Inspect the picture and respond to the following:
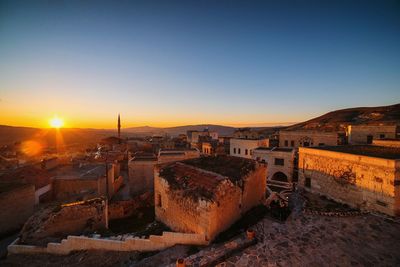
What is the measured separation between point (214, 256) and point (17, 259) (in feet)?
37.6

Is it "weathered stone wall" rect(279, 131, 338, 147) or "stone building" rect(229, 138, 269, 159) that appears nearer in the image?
"weathered stone wall" rect(279, 131, 338, 147)

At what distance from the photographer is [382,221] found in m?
10.3

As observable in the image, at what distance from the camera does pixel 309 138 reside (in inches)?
1266

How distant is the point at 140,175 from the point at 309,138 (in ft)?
92.0

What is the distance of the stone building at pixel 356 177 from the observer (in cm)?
1045

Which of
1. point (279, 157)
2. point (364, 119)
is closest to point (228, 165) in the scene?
point (279, 157)

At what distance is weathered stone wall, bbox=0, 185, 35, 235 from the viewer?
14.5 metres

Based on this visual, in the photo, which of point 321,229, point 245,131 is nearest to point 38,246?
point 321,229

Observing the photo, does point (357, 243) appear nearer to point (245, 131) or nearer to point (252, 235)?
point (252, 235)

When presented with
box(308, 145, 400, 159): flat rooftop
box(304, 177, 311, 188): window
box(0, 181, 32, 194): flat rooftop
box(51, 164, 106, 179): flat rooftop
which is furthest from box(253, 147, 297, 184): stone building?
box(0, 181, 32, 194): flat rooftop

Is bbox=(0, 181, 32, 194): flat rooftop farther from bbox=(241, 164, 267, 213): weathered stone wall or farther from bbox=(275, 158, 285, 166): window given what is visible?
bbox=(275, 158, 285, 166): window

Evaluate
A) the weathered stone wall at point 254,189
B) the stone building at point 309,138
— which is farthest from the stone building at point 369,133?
the weathered stone wall at point 254,189

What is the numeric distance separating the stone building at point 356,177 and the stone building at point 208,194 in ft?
16.4

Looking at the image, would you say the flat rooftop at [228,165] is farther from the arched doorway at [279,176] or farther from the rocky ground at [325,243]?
the arched doorway at [279,176]
